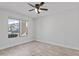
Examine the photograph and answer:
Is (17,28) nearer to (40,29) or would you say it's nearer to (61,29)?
(40,29)

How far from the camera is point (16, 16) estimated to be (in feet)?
18.1

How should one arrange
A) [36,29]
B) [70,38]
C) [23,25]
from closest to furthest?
[70,38], [23,25], [36,29]

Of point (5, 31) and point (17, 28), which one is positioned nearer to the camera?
point (5, 31)

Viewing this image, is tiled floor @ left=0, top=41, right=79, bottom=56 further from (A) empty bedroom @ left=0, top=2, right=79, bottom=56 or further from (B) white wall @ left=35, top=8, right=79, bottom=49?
(B) white wall @ left=35, top=8, right=79, bottom=49

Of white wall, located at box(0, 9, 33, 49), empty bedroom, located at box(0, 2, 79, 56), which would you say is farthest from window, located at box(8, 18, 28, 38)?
white wall, located at box(0, 9, 33, 49)

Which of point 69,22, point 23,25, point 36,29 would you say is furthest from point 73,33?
point 23,25

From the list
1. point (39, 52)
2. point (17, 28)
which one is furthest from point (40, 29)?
point (39, 52)

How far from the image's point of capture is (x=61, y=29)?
5.21m

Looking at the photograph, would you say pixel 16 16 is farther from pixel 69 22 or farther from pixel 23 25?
pixel 69 22

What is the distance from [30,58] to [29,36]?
20.7 feet

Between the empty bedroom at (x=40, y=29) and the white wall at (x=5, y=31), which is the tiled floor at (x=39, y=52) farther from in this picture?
the white wall at (x=5, y=31)

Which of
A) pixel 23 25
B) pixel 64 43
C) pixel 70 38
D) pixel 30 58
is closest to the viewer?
pixel 30 58

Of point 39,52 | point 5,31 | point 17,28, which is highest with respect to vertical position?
point 17,28

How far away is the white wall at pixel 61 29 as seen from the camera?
4.48m
